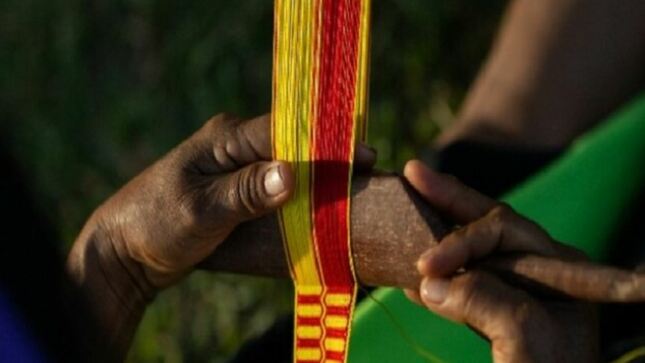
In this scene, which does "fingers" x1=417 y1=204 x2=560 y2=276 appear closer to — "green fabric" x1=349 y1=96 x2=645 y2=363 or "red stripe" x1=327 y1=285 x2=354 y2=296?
"red stripe" x1=327 y1=285 x2=354 y2=296

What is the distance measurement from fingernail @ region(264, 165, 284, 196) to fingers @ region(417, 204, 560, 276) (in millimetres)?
123

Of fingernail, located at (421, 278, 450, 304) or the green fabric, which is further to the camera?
the green fabric

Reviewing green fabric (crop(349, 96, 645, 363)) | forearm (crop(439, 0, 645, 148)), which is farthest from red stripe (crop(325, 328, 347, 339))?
forearm (crop(439, 0, 645, 148))

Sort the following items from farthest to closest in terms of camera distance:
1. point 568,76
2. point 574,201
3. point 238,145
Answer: point 568,76 < point 574,201 < point 238,145

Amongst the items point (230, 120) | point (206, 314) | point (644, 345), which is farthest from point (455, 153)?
point (206, 314)

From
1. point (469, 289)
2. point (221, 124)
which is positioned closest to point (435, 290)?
point (469, 289)

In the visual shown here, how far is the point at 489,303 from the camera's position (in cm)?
113

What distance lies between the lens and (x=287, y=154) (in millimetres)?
1188

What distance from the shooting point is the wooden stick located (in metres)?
1.11

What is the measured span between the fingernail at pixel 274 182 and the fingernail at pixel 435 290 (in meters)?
0.14

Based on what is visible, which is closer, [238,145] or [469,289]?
[469,289]

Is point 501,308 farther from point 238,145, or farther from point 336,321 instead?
point 238,145

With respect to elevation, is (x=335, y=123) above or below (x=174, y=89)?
above

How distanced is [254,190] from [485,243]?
19 cm
